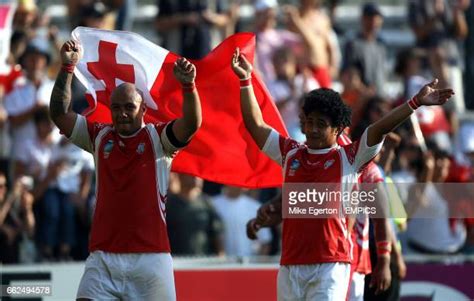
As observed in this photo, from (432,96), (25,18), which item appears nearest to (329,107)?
(432,96)

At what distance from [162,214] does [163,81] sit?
166 cm

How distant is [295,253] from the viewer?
10.4 m

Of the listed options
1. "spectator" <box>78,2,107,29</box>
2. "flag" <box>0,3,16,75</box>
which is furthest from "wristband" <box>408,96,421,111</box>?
"flag" <box>0,3,16,75</box>

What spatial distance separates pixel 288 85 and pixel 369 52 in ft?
5.69

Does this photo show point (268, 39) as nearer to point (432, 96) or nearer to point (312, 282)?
point (432, 96)

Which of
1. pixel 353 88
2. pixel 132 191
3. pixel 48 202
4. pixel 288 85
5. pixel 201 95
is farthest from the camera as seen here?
pixel 353 88

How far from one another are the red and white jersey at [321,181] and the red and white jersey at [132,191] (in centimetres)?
96

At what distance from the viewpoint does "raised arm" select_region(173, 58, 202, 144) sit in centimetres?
1045

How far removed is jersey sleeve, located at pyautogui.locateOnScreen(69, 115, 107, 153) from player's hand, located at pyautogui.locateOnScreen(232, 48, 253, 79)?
1.16 metres

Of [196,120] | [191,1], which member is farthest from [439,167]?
[196,120]

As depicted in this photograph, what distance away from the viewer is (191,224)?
15.9 m

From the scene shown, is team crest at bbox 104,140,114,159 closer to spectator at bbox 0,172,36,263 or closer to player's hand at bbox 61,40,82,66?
player's hand at bbox 61,40,82,66

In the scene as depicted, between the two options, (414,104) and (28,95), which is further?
(28,95)

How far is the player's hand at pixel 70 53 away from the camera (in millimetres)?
10805
